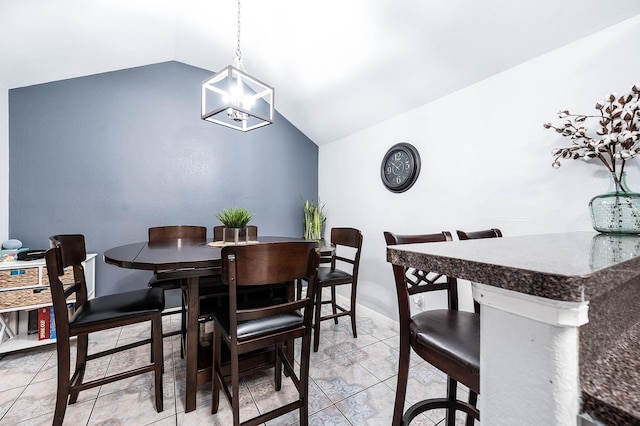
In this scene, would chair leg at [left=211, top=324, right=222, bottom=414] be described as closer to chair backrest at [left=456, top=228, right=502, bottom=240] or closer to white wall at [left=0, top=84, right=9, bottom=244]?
chair backrest at [left=456, top=228, right=502, bottom=240]

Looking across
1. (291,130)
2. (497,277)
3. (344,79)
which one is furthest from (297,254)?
(291,130)

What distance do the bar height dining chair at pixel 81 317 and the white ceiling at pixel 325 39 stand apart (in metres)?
1.82

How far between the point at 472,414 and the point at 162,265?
1547 mm

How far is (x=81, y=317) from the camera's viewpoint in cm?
138

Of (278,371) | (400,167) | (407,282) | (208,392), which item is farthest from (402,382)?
Answer: (400,167)

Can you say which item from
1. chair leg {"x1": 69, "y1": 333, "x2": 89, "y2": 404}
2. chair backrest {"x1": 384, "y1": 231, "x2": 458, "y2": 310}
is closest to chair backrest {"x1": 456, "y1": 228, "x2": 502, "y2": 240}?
chair backrest {"x1": 384, "y1": 231, "x2": 458, "y2": 310}

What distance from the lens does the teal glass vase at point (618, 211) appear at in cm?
115

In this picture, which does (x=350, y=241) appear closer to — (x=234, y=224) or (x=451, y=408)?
(x=234, y=224)

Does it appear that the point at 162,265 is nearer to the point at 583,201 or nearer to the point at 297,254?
the point at 297,254

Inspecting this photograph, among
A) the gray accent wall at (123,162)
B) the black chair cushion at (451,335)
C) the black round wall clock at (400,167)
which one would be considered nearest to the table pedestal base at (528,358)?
the black chair cushion at (451,335)

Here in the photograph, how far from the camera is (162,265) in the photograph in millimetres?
1275

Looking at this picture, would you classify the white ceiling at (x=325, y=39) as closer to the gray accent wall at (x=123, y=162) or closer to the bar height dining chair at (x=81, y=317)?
the gray accent wall at (x=123, y=162)

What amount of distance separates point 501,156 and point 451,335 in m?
1.57

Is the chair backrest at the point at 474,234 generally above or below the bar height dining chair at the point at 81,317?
above
